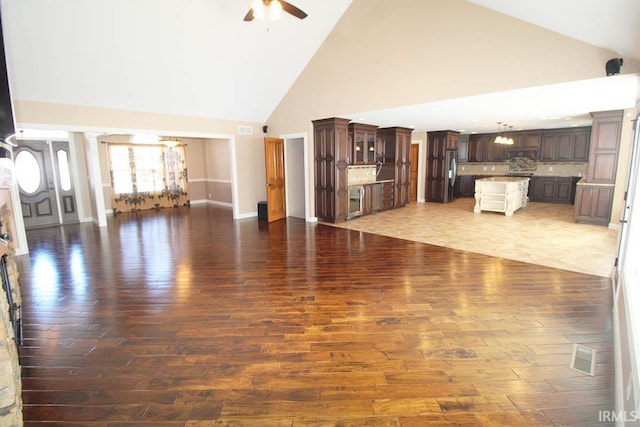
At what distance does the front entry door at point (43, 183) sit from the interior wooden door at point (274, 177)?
17.7 ft

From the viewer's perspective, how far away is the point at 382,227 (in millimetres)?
6812

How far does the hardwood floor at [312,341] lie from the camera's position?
5.95 ft

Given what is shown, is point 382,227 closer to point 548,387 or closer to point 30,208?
point 548,387

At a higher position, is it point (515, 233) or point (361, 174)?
point (361, 174)

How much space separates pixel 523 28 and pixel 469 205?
265 inches

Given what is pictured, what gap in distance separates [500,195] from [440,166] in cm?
259

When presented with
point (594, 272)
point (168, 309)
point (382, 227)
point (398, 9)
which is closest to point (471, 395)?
point (168, 309)

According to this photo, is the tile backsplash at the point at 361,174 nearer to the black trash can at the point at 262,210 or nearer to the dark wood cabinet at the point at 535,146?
the black trash can at the point at 262,210

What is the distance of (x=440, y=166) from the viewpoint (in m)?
10.4

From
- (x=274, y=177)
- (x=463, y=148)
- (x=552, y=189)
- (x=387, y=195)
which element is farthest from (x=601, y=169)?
(x=274, y=177)

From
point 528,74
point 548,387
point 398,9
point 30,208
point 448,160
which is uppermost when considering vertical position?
point 398,9

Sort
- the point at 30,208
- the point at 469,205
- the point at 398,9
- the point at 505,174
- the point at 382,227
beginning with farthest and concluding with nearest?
the point at 505,174
the point at 469,205
the point at 30,208
the point at 382,227
the point at 398,9

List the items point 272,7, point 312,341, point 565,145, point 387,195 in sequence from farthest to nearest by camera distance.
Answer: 1. point 565,145
2. point 387,195
3. point 272,7
4. point 312,341

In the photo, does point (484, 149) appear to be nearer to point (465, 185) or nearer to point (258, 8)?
point (465, 185)
